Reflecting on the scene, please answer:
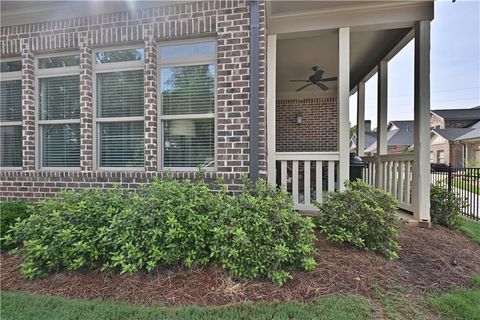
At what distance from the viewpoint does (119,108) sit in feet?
13.2

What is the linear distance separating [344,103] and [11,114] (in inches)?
212

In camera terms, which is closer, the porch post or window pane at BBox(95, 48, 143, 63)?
window pane at BBox(95, 48, 143, 63)

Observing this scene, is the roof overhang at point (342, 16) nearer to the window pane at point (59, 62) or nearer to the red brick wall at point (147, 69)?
the red brick wall at point (147, 69)

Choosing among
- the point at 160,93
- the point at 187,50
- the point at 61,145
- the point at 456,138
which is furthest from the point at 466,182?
the point at 456,138

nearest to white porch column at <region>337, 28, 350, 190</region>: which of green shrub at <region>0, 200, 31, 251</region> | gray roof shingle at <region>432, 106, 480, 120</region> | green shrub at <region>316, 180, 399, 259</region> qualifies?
green shrub at <region>316, 180, 399, 259</region>

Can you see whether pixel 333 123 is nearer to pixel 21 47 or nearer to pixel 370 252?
pixel 370 252

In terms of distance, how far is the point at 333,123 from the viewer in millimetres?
8781

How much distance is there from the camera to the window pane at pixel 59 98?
416cm

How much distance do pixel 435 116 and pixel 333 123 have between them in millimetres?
33189

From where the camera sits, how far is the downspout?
3.43 m

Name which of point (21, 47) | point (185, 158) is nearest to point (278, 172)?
point (185, 158)

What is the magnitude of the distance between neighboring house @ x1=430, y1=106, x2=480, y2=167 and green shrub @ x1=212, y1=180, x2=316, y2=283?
24121 millimetres

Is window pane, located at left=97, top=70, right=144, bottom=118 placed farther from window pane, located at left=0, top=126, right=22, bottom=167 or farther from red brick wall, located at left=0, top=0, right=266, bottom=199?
window pane, located at left=0, top=126, right=22, bottom=167

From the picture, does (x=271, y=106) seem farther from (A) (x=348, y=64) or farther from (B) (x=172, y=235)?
(B) (x=172, y=235)
